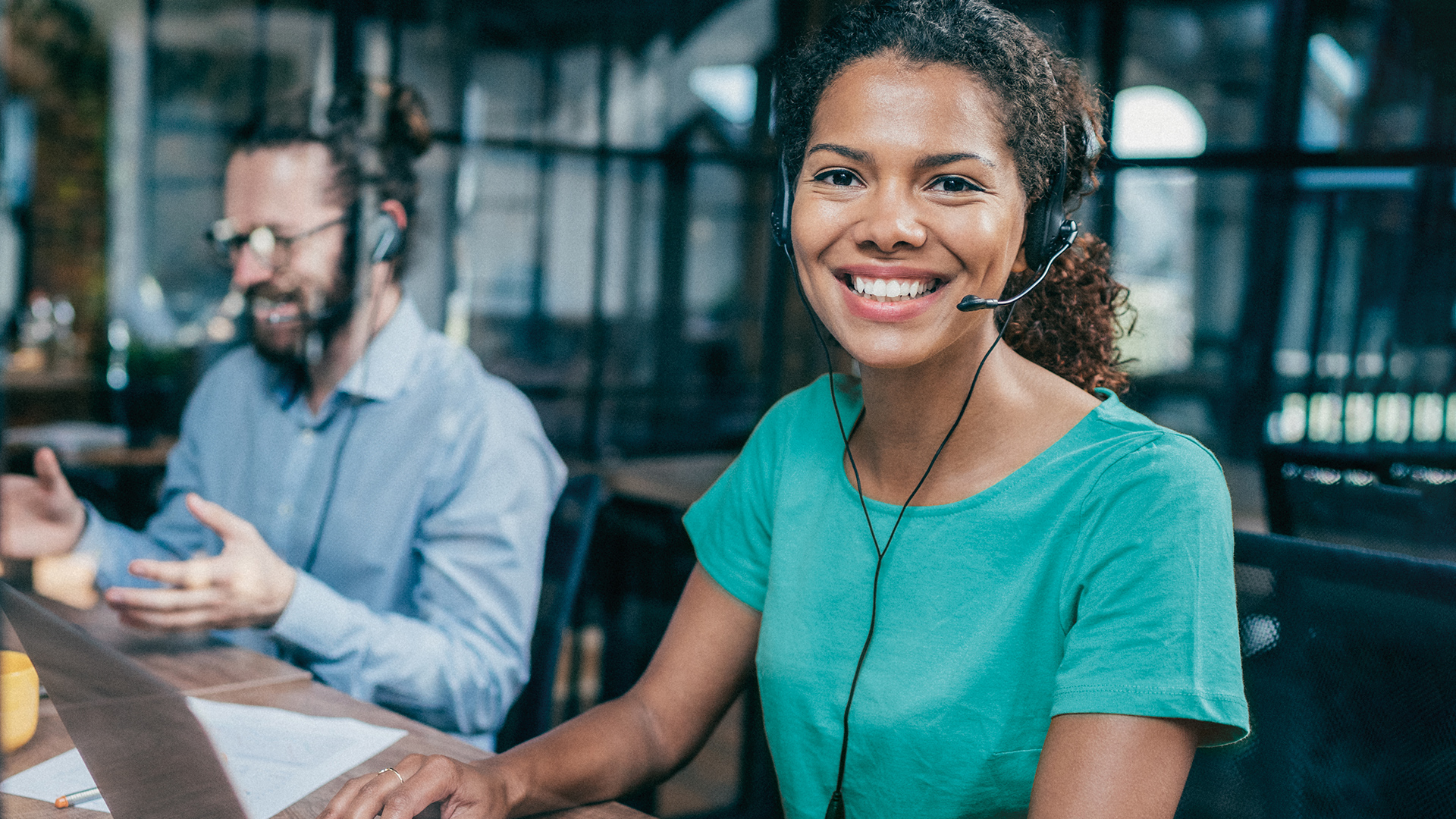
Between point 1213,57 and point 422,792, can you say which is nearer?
point 422,792

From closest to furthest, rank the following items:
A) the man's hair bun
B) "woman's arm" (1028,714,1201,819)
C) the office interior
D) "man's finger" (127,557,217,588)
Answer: "woman's arm" (1028,714,1201,819) < "man's finger" (127,557,217,588) < the man's hair bun < the office interior

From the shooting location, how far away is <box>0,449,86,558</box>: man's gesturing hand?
58.8 inches

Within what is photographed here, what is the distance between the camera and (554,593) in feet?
4.99

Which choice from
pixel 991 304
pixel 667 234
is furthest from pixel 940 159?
pixel 667 234

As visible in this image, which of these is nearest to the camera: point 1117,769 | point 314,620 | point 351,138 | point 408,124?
point 1117,769

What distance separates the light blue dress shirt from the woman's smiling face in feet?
2.59

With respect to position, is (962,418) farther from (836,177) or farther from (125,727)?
(125,727)

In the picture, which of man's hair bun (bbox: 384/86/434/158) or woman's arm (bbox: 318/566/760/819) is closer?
woman's arm (bbox: 318/566/760/819)

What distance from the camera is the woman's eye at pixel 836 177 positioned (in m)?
0.96

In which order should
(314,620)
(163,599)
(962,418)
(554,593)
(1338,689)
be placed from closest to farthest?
1. (1338,689)
2. (962,418)
3. (163,599)
4. (314,620)
5. (554,593)

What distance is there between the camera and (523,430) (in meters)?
1.71

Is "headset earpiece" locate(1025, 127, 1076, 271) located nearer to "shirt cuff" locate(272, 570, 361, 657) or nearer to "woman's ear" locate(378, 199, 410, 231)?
"shirt cuff" locate(272, 570, 361, 657)

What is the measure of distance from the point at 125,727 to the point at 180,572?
329mm

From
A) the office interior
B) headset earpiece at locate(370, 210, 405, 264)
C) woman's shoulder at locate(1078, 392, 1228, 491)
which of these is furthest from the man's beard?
woman's shoulder at locate(1078, 392, 1228, 491)
